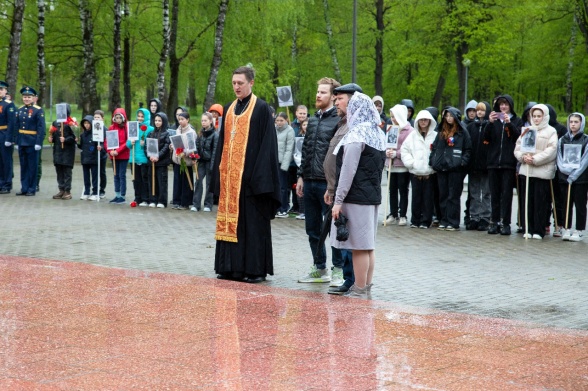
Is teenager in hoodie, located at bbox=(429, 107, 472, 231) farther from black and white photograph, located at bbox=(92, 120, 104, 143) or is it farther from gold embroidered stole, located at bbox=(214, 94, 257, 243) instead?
black and white photograph, located at bbox=(92, 120, 104, 143)

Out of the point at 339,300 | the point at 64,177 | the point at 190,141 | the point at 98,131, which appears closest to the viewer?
the point at 339,300

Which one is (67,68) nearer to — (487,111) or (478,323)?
(487,111)

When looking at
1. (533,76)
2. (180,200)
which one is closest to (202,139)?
(180,200)

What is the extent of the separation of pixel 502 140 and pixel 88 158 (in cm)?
897

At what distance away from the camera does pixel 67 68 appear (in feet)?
154

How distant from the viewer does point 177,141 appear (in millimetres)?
18719

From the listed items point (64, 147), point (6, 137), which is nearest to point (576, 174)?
point (64, 147)

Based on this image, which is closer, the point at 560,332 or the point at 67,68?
the point at 560,332

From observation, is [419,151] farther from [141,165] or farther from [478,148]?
[141,165]

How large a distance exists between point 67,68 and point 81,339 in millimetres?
41438

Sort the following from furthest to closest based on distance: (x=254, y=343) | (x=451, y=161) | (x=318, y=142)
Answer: (x=451, y=161), (x=318, y=142), (x=254, y=343)

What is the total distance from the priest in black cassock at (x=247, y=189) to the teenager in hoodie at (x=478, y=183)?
6.41 meters

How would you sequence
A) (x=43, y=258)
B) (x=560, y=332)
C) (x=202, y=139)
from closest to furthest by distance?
1. (x=560, y=332)
2. (x=43, y=258)
3. (x=202, y=139)

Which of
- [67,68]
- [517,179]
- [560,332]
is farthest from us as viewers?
[67,68]
